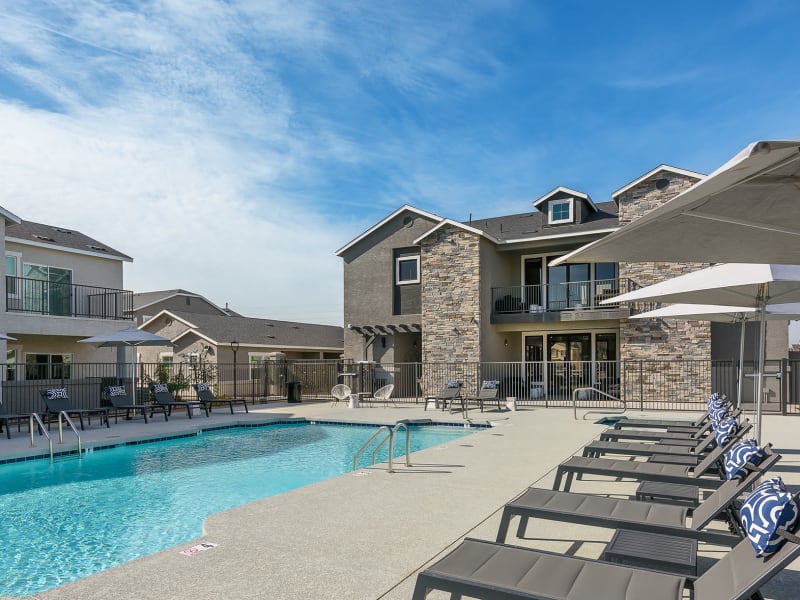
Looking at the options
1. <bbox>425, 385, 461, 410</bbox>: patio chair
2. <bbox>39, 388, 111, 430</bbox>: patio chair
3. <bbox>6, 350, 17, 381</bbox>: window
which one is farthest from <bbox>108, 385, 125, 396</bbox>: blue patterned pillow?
<bbox>425, 385, 461, 410</bbox>: patio chair

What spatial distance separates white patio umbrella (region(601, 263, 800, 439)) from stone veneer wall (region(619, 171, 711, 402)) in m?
12.1

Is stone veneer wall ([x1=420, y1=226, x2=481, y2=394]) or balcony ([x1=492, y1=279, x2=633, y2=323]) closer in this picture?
balcony ([x1=492, y1=279, x2=633, y2=323])

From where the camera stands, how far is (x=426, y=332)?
2358 cm

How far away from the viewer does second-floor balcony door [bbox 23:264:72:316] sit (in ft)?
66.7

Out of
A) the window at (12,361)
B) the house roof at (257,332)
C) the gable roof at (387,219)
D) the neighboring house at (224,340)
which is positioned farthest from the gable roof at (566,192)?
the window at (12,361)

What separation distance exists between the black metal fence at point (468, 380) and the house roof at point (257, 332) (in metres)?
1.94

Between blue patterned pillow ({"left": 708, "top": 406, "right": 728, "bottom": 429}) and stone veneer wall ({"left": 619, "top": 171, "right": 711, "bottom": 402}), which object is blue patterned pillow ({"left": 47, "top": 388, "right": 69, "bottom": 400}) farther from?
stone veneer wall ({"left": 619, "top": 171, "right": 711, "bottom": 402})

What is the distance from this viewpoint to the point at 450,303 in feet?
75.9

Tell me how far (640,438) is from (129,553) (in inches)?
276

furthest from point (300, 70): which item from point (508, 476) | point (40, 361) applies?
point (40, 361)

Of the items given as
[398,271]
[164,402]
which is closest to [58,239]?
[164,402]

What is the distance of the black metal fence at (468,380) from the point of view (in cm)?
1775

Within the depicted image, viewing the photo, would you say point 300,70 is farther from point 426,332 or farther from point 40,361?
point 40,361

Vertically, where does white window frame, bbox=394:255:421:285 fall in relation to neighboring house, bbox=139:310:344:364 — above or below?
above
